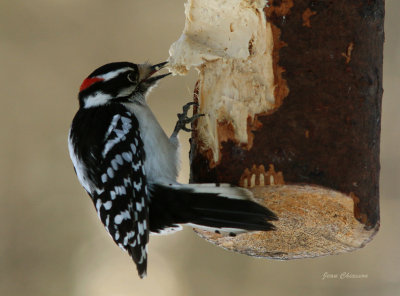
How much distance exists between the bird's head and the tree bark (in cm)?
89

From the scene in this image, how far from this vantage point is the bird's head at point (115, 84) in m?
3.36

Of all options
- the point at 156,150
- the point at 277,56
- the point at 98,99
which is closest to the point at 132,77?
the point at 98,99

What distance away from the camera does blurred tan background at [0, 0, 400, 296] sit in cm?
532

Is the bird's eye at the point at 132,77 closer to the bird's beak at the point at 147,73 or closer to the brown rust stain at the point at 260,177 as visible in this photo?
the bird's beak at the point at 147,73

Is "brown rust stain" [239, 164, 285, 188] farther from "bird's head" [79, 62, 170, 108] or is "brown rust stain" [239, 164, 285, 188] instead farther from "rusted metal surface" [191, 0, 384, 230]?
"bird's head" [79, 62, 170, 108]

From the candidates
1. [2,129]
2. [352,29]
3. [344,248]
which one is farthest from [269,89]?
[2,129]

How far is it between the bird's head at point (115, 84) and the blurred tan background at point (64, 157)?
1.63 m

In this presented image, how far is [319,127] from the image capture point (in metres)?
2.62

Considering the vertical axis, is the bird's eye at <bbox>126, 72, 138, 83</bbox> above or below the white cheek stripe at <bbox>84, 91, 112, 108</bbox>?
above

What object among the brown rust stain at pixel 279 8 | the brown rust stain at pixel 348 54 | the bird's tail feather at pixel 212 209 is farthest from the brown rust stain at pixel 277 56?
the bird's tail feather at pixel 212 209

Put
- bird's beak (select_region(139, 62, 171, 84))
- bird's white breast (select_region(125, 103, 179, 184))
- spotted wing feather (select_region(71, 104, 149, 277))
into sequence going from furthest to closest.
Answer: bird's beak (select_region(139, 62, 171, 84)) < bird's white breast (select_region(125, 103, 179, 184)) < spotted wing feather (select_region(71, 104, 149, 277))

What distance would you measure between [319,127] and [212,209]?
590mm

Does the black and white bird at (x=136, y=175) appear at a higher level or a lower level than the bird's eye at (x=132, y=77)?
lower
